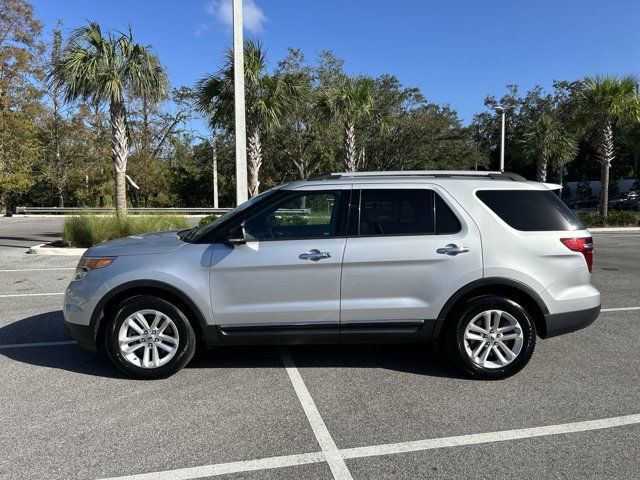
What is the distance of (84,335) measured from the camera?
4.28 metres

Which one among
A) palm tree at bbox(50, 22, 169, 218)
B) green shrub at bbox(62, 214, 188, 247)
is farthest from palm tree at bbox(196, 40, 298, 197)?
green shrub at bbox(62, 214, 188, 247)

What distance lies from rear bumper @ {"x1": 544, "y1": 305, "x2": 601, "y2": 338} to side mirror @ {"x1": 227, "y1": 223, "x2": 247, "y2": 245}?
2710 millimetres

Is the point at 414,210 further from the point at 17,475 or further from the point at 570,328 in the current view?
the point at 17,475

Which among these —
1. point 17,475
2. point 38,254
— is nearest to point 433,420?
point 17,475

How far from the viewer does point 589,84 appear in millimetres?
23484

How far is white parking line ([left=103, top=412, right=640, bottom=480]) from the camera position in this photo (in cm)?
295

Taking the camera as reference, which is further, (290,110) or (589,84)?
(589,84)

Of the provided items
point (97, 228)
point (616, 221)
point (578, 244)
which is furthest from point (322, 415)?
point (616, 221)

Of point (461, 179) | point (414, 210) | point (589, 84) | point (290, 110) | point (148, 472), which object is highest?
point (589, 84)

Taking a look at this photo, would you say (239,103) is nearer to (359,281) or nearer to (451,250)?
(359,281)

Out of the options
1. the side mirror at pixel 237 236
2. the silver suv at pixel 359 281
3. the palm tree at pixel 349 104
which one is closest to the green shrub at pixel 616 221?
the palm tree at pixel 349 104

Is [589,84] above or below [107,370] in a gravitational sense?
above

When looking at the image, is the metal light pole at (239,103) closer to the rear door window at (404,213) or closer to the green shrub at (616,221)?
the rear door window at (404,213)

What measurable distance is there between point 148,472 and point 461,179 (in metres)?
3.40
